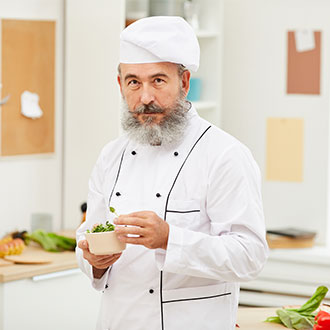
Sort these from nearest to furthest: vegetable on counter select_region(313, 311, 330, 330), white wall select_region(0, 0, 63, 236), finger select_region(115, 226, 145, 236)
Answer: finger select_region(115, 226, 145, 236) → vegetable on counter select_region(313, 311, 330, 330) → white wall select_region(0, 0, 63, 236)

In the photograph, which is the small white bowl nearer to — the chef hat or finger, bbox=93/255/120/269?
finger, bbox=93/255/120/269

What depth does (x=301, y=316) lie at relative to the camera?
2.38 meters

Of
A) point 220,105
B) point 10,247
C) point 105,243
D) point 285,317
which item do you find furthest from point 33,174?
point 105,243

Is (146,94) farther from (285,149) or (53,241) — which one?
(285,149)

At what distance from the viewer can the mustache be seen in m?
1.95

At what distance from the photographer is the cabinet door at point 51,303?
2.96 metres

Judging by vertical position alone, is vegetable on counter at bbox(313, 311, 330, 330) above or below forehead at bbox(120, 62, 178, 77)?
below

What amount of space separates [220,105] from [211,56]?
291 millimetres

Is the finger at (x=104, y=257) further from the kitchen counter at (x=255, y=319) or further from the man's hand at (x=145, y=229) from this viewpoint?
the kitchen counter at (x=255, y=319)

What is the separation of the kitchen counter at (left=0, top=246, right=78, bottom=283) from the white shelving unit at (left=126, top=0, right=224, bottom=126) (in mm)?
1415

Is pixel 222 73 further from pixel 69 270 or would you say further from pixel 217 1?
pixel 69 270

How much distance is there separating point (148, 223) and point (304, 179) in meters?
2.81

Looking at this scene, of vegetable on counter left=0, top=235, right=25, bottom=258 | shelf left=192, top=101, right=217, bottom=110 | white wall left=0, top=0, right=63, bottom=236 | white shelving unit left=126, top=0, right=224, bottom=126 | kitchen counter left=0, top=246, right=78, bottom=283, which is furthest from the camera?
white shelving unit left=126, top=0, right=224, bottom=126

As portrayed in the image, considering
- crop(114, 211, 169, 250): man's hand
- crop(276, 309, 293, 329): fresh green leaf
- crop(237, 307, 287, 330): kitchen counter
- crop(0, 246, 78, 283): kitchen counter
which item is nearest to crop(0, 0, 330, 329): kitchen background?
crop(0, 246, 78, 283): kitchen counter
